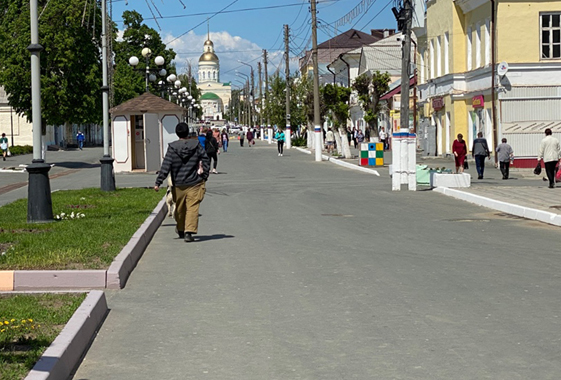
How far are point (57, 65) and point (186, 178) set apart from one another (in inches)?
1515

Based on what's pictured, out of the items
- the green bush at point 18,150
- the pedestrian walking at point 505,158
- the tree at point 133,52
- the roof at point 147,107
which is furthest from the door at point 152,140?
the tree at point 133,52

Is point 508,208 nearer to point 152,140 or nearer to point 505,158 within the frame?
point 505,158

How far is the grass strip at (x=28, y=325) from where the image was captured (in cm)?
593

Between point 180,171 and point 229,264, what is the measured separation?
3.02 m

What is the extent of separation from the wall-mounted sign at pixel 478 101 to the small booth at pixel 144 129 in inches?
531

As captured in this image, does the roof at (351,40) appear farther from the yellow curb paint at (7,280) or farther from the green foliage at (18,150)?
the yellow curb paint at (7,280)

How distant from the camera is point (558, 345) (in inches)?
270

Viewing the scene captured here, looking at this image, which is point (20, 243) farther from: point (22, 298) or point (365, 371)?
point (365, 371)

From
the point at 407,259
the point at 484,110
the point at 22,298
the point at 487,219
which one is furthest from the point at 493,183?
the point at 22,298

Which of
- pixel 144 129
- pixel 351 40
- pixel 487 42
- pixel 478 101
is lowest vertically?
pixel 144 129

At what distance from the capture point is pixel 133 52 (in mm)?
102562

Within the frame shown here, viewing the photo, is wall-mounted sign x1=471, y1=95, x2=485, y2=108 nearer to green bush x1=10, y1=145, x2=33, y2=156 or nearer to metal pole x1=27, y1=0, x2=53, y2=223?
metal pole x1=27, y1=0, x2=53, y2=223

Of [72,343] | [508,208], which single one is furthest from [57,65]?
[72,343]

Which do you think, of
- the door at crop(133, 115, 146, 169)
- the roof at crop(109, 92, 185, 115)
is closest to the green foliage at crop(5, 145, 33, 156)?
the door at crop(133, 115, 146, 169)
